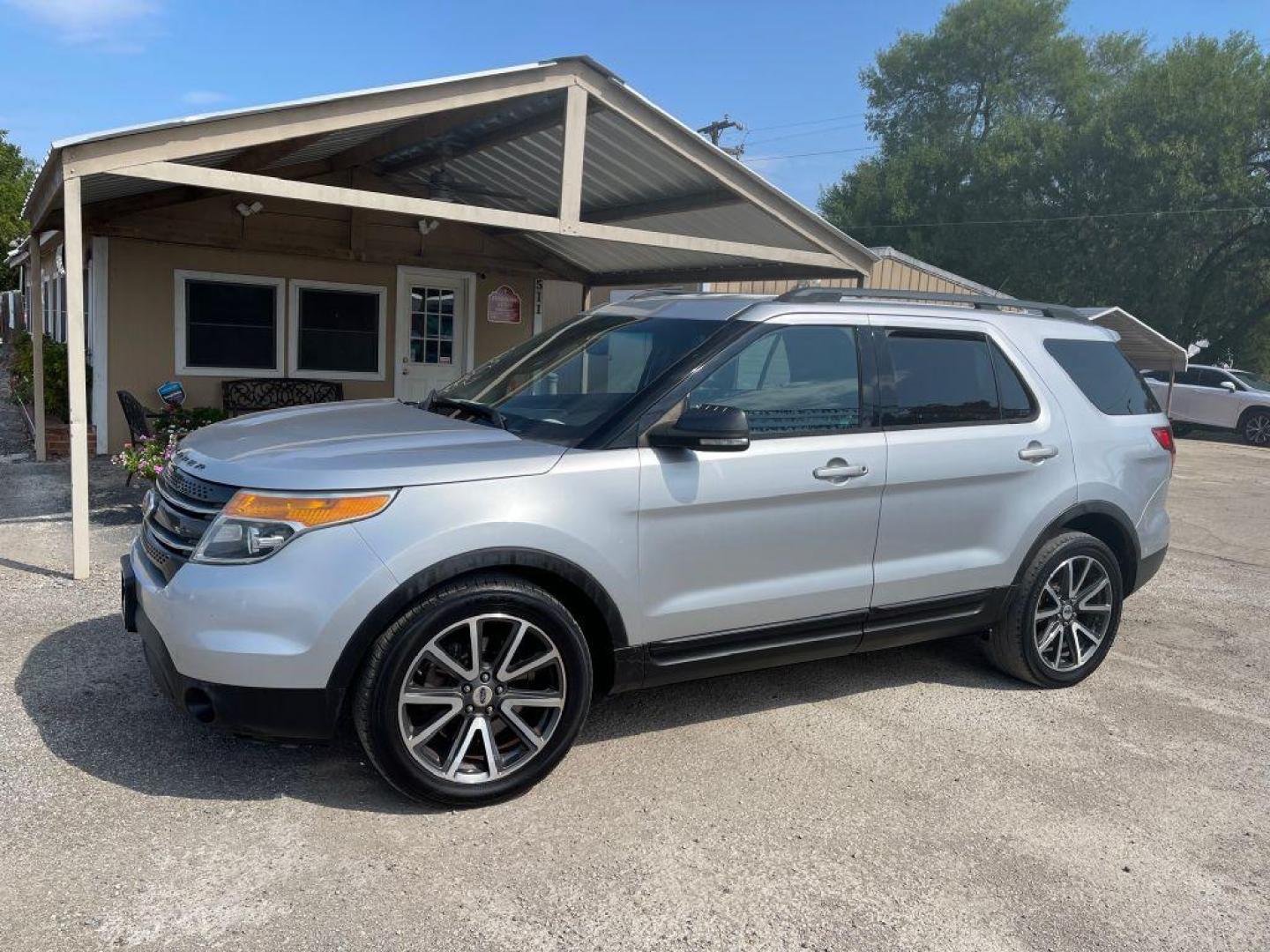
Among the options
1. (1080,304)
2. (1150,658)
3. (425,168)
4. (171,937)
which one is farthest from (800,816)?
(1080,304)

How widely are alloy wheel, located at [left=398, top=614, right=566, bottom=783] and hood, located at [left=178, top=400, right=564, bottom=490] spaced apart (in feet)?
1.73

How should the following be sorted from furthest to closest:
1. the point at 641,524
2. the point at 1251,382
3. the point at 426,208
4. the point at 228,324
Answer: the point at 1251,382 → the point at 228,324 → the point at 426,208 → the point at 641,524

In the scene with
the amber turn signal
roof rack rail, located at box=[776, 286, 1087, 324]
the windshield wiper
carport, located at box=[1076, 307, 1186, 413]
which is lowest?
the amber turn signal

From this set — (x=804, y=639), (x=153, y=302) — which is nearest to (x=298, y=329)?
(x=153, y=302)

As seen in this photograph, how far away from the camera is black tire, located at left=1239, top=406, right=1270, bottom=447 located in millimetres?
20797

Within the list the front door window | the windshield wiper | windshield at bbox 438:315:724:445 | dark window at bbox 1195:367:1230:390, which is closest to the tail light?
windshield at bbox 438:315:724:445

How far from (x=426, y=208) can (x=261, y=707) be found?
4.34m

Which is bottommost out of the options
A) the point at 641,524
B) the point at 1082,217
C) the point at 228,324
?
the point at 641,524

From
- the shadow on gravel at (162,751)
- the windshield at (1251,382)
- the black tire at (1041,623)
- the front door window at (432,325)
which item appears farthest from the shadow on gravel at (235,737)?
the windshield at (1251,382)

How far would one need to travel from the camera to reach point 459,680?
3.29 m

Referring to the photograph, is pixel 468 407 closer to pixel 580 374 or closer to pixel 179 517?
pixel 580 374

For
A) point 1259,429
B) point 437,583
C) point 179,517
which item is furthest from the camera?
point 1259,429

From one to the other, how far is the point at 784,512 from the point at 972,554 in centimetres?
112

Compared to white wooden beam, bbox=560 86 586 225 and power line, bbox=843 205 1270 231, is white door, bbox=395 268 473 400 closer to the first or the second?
white wooden beam, bbox=560 86 586 225
